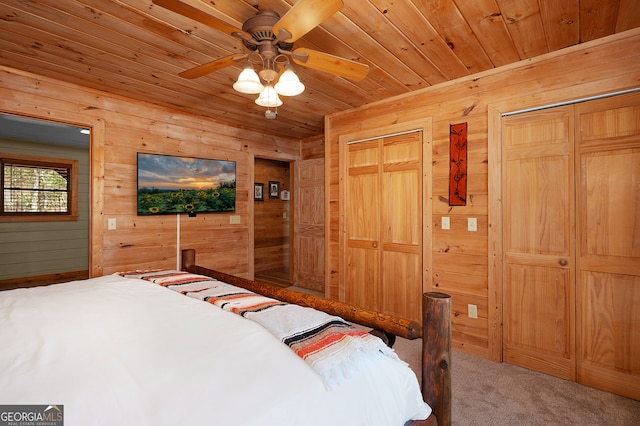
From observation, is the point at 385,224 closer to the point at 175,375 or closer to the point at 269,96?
the point at 269,96

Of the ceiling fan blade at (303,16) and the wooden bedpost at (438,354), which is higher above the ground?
the ceiling fan blade at (303,16)

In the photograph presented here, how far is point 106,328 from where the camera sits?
52.3 inches

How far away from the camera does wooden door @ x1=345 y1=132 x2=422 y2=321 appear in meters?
3.09

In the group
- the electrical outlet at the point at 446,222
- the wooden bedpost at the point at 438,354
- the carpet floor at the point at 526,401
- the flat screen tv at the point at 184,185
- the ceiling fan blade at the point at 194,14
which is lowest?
the carpet floor at the point at 526,401

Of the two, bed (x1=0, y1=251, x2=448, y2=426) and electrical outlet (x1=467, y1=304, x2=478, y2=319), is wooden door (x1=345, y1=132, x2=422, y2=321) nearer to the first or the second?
electrical outlet (x1=467, y1=304, x2=478, y2=319)

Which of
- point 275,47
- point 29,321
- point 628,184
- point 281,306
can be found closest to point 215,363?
point 281,306

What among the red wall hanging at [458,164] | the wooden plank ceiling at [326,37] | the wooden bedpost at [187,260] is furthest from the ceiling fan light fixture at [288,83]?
the wooden bedpost at [187,260]

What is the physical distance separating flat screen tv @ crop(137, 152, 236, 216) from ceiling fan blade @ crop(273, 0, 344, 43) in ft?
8.19

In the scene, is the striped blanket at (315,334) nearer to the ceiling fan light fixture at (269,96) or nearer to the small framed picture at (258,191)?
the ceiling fan light fixture at (269,96)

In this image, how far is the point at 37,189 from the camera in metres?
5.12

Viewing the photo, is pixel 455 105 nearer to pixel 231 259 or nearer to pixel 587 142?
pixel 587 142

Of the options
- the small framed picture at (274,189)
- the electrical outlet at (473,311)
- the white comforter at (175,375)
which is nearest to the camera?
the white comforter at (175,375)

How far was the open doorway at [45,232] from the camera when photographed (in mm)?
4727

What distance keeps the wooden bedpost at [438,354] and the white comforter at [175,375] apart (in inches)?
4.0
